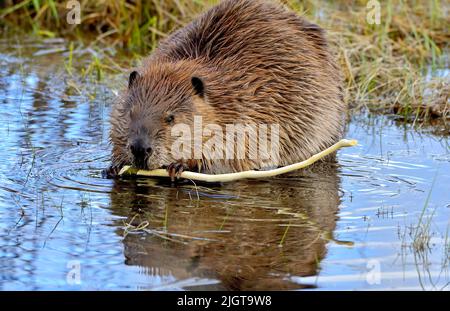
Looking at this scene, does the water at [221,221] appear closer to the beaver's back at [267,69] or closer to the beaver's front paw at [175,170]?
the beaver's front paw at [175,170]

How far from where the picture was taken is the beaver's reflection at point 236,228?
3.92 meters

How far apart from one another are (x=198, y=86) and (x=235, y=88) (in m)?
0.37

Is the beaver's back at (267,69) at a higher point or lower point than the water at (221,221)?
higher

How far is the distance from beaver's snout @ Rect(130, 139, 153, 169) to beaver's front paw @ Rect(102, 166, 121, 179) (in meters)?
0.32

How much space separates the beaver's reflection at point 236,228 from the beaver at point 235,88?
261 millimetres

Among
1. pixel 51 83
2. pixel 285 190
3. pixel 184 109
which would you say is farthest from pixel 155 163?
pixel 51 83

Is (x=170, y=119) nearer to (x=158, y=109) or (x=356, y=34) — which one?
(x=158, y=109)

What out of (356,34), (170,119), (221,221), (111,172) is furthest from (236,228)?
(356,34)

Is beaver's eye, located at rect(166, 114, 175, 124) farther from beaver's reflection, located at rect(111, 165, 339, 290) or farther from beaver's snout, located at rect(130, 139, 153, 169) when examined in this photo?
beaver's reflection, located at rect(111, 165, 339, 290)

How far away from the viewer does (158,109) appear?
532 cm

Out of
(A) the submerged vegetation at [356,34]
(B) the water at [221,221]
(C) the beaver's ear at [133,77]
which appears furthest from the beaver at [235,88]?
(A) the submerged vegetation at [356,34]

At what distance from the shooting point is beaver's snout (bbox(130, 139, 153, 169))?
5117 mm

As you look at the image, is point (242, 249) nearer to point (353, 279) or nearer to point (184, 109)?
point (353, 279)

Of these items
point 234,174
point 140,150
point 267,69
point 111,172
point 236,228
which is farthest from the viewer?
point 267,69
